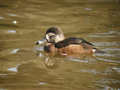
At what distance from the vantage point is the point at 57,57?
9562 mm

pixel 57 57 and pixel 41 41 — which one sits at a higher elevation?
pixel 41 41

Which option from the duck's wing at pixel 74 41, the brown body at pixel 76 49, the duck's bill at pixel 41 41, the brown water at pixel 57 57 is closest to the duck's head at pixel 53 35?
the duck's bill at pixel 41 41

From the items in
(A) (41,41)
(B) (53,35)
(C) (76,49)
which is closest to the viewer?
(C) (76,49)

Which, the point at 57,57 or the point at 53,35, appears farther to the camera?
the point at 53,35

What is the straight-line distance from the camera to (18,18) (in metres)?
13.0

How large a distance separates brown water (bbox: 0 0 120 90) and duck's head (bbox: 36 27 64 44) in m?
0.43

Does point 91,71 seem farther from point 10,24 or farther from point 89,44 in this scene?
point 10,24

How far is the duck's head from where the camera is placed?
10.4 meters

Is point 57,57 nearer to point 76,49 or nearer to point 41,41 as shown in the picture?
point 76,49

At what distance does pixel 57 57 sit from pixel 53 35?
42.5 inches

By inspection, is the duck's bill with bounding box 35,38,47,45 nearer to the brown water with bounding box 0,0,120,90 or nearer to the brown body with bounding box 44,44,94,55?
the brown water with bounding box 0,0,120,90

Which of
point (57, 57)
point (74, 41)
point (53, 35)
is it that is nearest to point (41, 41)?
point (53, 35)

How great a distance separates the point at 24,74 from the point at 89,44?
2239 millimetres

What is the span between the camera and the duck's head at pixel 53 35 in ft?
34.1
